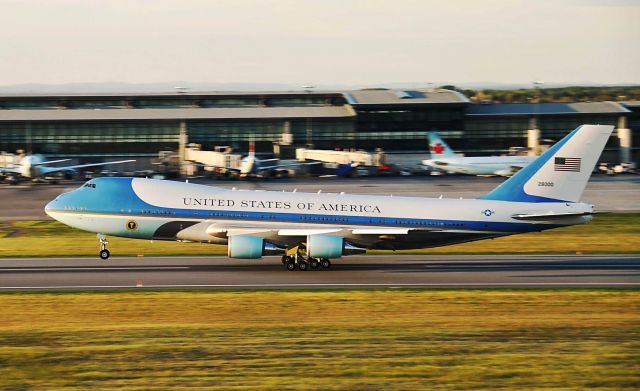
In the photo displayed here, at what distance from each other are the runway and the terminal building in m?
80.7

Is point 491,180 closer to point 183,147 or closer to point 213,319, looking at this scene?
point 183,147

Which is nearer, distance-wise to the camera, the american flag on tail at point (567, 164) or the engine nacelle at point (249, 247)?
the engine nacelle at point (249, 247)

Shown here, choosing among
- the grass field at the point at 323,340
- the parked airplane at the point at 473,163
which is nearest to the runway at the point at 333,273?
the grass field at the point at 323,340

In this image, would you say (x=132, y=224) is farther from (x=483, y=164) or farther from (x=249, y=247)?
(x=483, y=164)

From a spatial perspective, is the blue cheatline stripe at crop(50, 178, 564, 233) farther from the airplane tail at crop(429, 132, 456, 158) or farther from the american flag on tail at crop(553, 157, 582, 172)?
the airplane tail at crop(429, 132, 456, 158)

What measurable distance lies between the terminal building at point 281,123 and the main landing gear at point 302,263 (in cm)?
8347

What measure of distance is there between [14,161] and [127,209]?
72165 millimetres

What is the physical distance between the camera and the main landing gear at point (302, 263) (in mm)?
43688

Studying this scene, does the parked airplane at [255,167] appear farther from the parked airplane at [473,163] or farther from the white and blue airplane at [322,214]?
the white and blue airplane at [322,214]

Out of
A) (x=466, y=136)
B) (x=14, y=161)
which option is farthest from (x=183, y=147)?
(x=466, y=136)

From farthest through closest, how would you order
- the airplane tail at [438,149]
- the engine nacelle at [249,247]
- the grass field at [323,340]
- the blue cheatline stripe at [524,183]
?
the airplane tail at [438,149] < the blue cheatline stripe at [524,183] < the engine nacelle at [249,247] < the grass field at [323,340]

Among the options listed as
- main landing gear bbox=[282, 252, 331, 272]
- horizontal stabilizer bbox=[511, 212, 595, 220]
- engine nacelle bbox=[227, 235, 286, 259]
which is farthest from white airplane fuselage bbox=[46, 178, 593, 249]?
main landing gear bbox=[282, 252, 331, 272]

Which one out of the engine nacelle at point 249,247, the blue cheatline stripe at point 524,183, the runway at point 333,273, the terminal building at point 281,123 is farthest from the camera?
the terminal building at point 281,123

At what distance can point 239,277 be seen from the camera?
4134 cm
